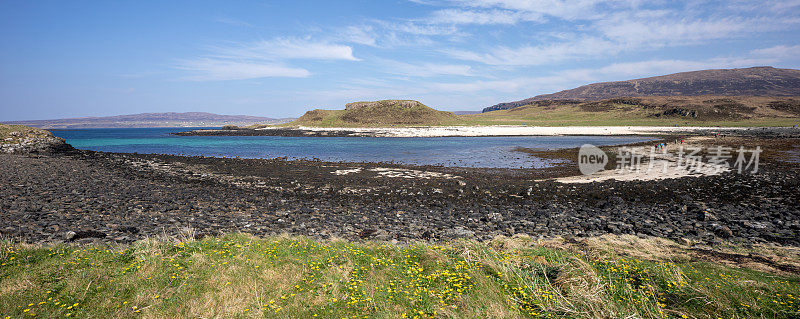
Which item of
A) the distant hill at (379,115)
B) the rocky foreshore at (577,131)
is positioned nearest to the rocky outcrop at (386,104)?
the distant hill at (379,115)

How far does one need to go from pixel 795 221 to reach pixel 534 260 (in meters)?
11.4

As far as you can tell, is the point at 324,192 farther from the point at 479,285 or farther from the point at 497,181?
the point at 479,285

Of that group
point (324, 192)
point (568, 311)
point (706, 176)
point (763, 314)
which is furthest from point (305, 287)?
point (706, 176)

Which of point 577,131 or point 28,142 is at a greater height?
point 577,131

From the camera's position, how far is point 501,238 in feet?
34.4

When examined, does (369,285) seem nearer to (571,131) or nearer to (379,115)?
(571,131)

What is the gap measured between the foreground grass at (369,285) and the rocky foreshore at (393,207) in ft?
11.4

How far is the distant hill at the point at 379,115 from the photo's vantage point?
138 meters

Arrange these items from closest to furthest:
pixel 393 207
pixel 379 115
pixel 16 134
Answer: pixel 393 207 → pixel 16 134 → pixel 379 115

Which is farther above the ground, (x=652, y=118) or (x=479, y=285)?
(x=652, y=118)

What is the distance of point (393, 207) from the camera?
1552cm

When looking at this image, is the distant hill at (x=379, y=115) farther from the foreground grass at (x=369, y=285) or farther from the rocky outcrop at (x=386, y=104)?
the foreground grass at (x=369, y=285)

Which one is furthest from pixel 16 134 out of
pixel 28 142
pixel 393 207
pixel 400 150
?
pixel 393 207

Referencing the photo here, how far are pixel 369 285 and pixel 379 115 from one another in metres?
144
